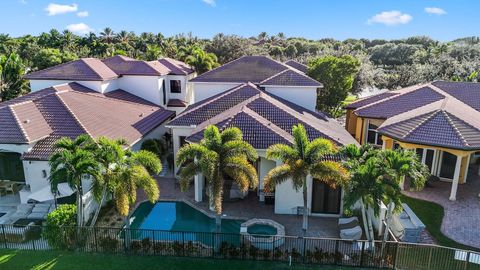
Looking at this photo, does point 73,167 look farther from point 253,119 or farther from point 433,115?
point 433,115

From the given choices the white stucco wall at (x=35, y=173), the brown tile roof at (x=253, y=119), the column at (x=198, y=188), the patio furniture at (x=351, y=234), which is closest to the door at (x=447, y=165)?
the brown tile roof at (x=253, y=119)

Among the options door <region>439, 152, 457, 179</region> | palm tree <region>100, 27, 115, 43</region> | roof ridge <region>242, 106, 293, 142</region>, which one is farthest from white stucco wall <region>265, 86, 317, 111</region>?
palm tree <region>100, 27, 115, 43</region>

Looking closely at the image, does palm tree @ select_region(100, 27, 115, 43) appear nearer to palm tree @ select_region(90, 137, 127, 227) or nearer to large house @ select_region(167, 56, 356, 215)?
large house @ select_region(167, 56, 356, 215)

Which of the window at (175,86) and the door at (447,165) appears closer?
the door at (447,165)

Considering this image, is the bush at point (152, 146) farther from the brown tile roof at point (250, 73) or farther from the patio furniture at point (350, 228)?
the patio furniture at point (350, 228)

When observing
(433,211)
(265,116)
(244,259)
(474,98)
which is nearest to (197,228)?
(244,259)

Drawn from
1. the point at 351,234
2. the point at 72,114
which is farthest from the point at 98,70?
the point at 351,234
